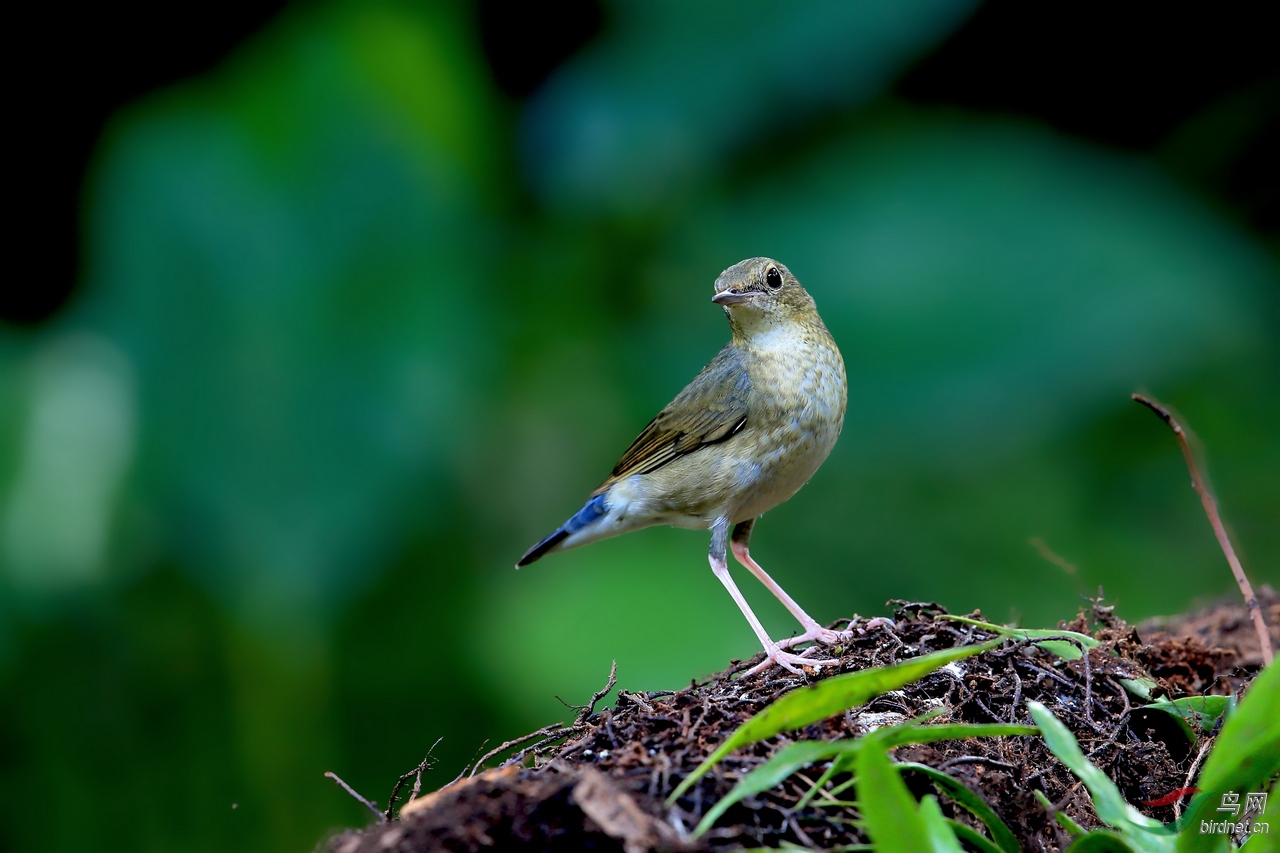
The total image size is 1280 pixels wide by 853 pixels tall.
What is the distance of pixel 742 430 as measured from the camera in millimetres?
3490

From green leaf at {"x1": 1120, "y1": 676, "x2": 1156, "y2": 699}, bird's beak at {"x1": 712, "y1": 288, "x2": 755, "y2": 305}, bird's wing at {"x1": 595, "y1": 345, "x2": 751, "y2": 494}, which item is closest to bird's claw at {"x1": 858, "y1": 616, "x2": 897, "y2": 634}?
green leaf at {"x1": 1120, "y1": 676, "x2": 1156, "y2": 699}

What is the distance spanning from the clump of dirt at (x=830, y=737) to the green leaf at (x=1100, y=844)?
0.72ft

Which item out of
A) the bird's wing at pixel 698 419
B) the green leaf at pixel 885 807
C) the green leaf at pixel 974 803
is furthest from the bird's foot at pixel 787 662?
the bird's wing at pixel 698 419

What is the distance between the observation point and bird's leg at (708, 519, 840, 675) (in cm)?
252

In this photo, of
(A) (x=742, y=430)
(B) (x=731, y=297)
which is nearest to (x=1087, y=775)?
(A) (x=742, y=430)

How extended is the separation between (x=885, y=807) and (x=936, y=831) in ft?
0.38

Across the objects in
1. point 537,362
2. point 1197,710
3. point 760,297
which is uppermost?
point 760,297

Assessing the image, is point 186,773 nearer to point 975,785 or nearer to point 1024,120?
point 975,785

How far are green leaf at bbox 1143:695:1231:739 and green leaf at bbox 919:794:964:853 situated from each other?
0.94 metres

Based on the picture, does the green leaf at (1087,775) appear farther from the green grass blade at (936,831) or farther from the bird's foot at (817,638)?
the bird's foot at (817,638)

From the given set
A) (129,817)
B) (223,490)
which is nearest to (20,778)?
(129,817)

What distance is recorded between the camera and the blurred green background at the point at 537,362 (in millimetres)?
4824

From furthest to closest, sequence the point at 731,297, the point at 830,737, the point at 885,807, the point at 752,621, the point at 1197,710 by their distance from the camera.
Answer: the point at 731,297 → the point at 752,621 → the point at 1197,710 → the point at 830,737 → the point at 885,807

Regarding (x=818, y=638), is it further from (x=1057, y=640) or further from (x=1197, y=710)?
(x=1197, y=710)
